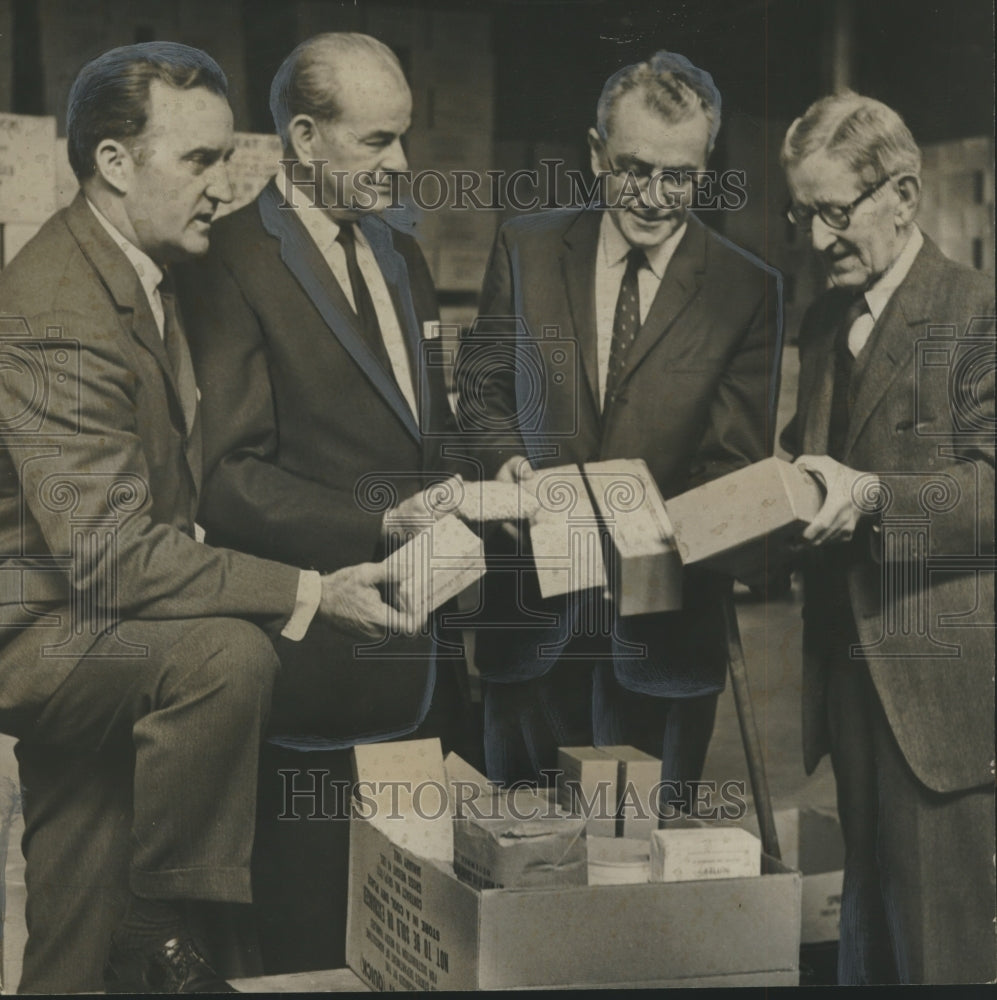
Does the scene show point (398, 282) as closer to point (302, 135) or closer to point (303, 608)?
point (302, 135)

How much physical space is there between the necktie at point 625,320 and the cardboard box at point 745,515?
0.35m

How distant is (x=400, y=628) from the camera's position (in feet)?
12.2

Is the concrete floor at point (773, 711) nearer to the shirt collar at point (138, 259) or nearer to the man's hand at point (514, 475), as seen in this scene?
the man's hand at point (514, 475)

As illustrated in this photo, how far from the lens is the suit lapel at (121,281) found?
141 inches

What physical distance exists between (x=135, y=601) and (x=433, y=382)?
91 cm

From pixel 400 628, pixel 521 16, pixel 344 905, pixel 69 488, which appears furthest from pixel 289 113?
pixel 344 905

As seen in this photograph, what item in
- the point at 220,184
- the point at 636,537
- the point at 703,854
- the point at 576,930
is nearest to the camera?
the point at 576,930

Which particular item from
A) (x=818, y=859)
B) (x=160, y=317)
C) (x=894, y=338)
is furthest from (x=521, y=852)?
(x=894, y=338)

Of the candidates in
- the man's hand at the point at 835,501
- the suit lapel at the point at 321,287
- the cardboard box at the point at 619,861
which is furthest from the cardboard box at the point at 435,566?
the man's hand at the point at 835,501

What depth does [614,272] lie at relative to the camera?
3.84 metres

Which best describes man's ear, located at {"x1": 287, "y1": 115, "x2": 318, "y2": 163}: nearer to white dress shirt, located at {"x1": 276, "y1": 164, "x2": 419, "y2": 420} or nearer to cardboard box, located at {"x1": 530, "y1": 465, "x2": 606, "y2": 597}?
white dress shirt, located at {"x1": 276, "y1": 164, "x2": 419, "y2": 420}

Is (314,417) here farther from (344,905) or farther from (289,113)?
(344,905)

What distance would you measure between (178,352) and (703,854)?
1.75m

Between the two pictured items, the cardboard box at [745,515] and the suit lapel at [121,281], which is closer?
the suit lapel at [121,281]
